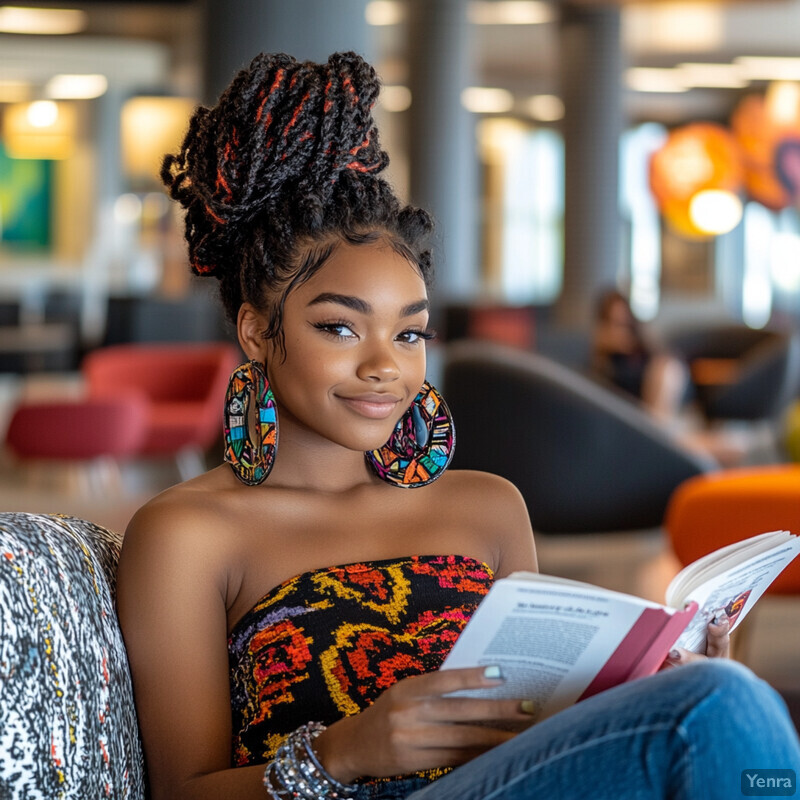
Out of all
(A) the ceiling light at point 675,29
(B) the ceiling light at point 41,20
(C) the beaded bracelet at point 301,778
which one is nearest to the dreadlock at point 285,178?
(C) the beaded bracelet at point 301,778

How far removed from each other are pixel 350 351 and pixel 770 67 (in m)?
14.4

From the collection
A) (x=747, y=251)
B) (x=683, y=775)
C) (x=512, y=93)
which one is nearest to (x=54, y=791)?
(x=683, y=775)

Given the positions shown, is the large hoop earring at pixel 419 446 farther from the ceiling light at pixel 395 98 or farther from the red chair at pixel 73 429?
the ceiling light at pixel 395 98

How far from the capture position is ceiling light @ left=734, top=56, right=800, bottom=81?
14.0 meters

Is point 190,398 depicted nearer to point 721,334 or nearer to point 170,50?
point 721,334

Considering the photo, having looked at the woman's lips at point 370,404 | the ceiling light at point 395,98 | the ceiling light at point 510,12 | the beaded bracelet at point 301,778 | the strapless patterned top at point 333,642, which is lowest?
the beaded bracelet at point 301,778

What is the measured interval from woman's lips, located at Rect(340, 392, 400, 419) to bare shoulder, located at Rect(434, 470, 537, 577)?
20 cm

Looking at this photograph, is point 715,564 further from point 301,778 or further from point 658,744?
point 301,778

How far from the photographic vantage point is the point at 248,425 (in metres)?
1.39

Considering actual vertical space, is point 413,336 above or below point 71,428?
above

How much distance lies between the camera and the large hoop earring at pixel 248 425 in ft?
4.51

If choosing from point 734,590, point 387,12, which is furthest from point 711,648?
point 387,12

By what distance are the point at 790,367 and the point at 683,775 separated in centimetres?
721

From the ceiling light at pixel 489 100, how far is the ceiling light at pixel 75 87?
4517 millimetres
